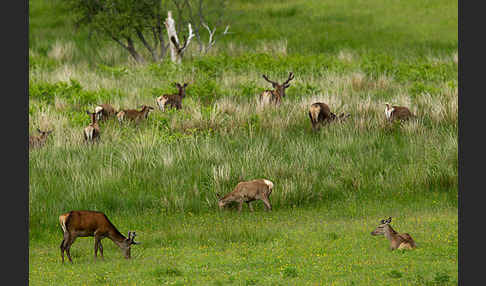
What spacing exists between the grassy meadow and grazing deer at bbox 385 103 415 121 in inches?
14.5

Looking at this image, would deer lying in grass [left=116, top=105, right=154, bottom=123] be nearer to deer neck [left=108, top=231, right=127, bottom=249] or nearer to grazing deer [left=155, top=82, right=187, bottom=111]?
grazing deer [left=155, top=82, right=187, bottom=111]

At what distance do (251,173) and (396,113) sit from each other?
17.9 feet

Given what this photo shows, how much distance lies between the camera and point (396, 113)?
1822 cm

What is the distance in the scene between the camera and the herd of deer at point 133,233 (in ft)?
31.8

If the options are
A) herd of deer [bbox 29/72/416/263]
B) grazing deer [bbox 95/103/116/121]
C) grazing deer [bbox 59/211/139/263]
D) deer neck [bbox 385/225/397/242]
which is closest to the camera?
grazing deer [bbox 59/211/139/263]

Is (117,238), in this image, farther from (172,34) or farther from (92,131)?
(172,34)

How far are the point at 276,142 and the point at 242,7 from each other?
24767mm

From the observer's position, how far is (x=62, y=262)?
10023mm

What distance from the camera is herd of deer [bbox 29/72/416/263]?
9.70 m

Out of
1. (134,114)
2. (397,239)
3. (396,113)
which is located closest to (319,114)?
(396,113)

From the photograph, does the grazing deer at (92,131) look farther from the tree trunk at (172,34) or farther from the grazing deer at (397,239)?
the tree trunk at (172,34)

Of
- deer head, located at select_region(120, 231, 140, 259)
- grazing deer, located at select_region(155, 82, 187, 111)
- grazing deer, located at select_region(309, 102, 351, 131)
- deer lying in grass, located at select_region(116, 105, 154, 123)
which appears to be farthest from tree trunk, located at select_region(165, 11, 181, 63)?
deer head, located at select_region(120, 231, 140, 259)

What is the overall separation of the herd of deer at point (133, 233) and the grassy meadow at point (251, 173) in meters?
0.24

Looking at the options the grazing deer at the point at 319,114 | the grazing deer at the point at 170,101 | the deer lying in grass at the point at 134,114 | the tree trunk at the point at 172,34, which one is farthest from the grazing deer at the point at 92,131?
the tree trunk at the point at 172,34
